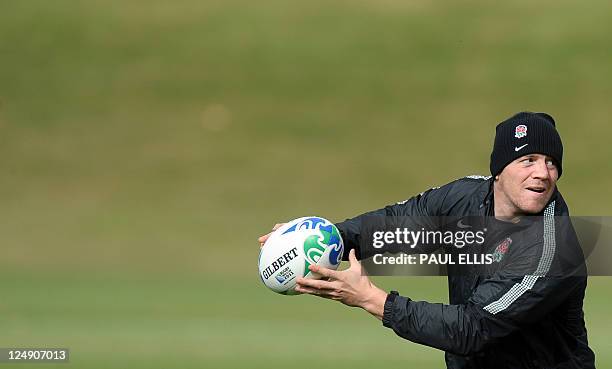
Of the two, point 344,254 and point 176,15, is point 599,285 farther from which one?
point 176,15

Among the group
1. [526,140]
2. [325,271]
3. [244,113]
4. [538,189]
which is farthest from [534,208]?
[244,113]

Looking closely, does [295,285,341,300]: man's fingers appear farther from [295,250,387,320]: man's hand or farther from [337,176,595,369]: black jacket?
[337,176,595,369]: black jacket

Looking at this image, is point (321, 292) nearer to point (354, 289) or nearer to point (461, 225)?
point (354, 289)

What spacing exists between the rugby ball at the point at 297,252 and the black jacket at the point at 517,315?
2.37ft

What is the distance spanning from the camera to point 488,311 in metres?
7.23

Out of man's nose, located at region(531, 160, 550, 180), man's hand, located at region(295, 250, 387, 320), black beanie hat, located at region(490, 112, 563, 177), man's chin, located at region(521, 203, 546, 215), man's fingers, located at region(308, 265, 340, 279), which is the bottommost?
man's hand, located at region(295, 250, 387, 320)

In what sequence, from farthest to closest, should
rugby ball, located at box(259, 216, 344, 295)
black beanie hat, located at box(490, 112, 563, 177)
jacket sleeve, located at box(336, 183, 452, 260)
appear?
jacket sleeve, located at box(336, 183, 452, 260)
rugby ball, located at box(259, 216, 344, 295)
black beanie hat, located at box(490, 112, 563, 177)

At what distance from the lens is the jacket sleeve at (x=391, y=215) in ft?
28.1

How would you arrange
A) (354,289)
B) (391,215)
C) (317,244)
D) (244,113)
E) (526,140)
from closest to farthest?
(354,289) → (526,140) → (317,244) → (391,215) → (244,113)

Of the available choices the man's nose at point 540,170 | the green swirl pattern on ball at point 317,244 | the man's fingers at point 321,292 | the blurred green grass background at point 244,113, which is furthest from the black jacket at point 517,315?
the blurred green grass background at point 244,113

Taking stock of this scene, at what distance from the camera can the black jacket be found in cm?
720

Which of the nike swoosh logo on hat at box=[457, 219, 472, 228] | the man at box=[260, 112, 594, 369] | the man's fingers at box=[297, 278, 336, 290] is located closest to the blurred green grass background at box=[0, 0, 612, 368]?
the nike swoosh logo on hat at box=[457, 219, 472, 228]

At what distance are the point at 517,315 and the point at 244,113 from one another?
22.9m

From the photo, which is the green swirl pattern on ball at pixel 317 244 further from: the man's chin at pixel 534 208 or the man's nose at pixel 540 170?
the man's nose at pixel 540 170
